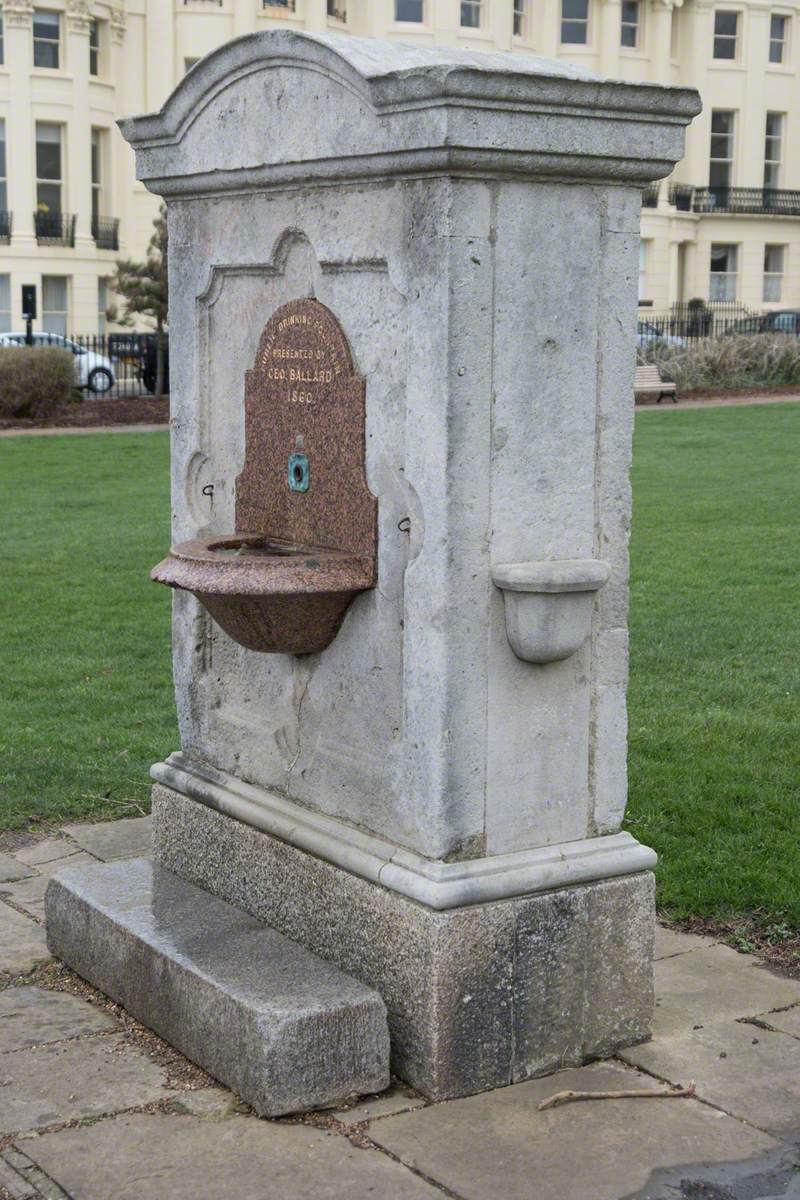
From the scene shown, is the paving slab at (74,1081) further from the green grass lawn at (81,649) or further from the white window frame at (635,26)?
the white window frame at (635,26)

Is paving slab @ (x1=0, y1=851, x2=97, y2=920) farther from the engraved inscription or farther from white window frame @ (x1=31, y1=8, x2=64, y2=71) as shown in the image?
white window frame @ (x1=31, y1=8, x2=64, y2=71)

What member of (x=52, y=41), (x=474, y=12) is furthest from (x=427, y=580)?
(x=474, y=12)

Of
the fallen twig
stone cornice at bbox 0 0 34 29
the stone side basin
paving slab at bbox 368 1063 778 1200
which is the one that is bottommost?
paving slab at bbox 368 1063 778 1200

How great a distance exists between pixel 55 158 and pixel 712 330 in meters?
17.6

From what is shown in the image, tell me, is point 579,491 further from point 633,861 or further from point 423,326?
point 633,861

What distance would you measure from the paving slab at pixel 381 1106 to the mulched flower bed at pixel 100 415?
2029 centimetres

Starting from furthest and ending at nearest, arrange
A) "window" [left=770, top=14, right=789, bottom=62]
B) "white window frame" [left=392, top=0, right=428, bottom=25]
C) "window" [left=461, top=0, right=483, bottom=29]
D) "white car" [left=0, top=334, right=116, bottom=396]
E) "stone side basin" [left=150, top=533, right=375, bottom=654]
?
"window" [left=770, top=14, right=789, bottom=62], "window" [left=461, top=0, right=483, bottom=29], "white window frame" [left=392, top=0, right=428, bottom=25], "white car" [left=0, top=334, right=116, bottom=396], "stone side basin" [left=150, top=533, right=375, bottom=654]

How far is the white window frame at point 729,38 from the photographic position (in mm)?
54312

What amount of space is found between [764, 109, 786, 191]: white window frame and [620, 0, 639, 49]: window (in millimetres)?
5915

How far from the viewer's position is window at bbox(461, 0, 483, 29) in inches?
1940

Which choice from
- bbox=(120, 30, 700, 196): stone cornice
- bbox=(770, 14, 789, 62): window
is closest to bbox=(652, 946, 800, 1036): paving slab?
bbox=(120, 30, 700, 196): stone cornice

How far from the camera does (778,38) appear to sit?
56.0 metres

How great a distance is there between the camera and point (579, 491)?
4.30 m

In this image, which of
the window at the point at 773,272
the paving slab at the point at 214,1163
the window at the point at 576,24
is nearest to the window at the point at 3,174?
the window at the point at 576,24
